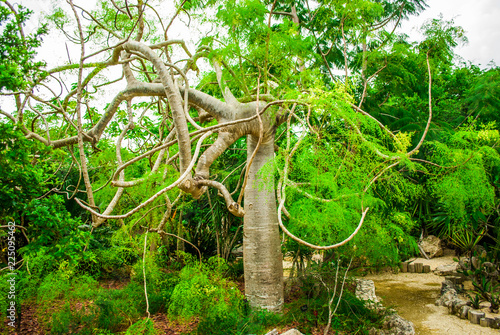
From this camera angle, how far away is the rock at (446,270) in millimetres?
6388

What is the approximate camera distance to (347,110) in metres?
3.04

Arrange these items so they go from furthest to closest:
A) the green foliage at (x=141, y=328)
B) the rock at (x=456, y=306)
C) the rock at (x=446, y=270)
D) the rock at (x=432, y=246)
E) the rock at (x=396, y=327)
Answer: the rock at (x=432, y=246) → the rock at (x=446, y=270) → the rock at (x=456, y=306) → the rock at (x=396, y=327) → the green foliage at (x=141, y=328)

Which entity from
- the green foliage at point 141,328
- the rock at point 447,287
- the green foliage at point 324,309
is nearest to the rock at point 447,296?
the rock at point 447,287

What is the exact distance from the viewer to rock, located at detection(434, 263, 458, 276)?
6.39 meters

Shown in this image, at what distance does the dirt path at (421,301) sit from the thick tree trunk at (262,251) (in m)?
1.64

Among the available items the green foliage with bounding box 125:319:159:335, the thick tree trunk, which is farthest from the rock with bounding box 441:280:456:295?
the green foliage with bounding box 125:319:159:335

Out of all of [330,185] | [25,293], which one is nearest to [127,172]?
[25,293]

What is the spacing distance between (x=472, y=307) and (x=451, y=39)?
3.68 metres

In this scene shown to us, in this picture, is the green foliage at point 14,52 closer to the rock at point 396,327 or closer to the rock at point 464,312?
the rock at point 396,327

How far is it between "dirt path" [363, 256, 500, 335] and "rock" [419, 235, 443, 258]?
47 centimetres

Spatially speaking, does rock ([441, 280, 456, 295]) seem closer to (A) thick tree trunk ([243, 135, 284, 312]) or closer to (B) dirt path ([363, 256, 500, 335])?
(B) dirt path ([363, 256, 500, 335])

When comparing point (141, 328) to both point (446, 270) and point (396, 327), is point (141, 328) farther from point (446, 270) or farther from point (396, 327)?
point (446, 270)

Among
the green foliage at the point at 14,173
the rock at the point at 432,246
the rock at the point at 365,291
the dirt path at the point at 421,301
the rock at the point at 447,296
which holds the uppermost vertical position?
the green foliage at the point at 14,173

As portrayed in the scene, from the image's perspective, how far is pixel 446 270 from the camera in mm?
6461
